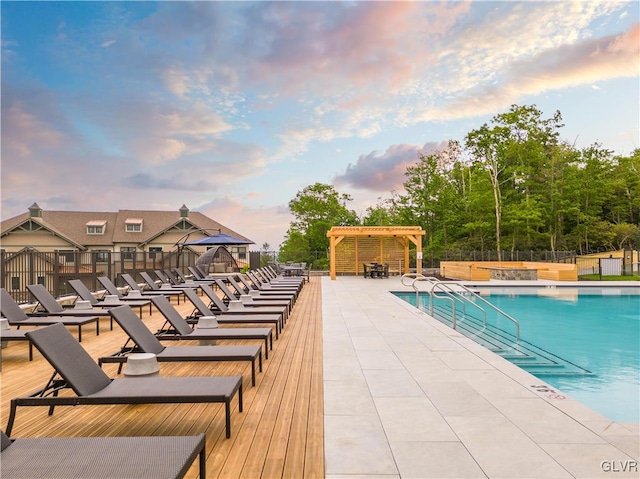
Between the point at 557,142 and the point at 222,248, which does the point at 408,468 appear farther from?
the point at 557,142

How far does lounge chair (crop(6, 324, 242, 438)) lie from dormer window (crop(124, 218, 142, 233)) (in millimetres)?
35288

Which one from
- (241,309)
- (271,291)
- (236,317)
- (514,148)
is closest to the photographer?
(236,317)

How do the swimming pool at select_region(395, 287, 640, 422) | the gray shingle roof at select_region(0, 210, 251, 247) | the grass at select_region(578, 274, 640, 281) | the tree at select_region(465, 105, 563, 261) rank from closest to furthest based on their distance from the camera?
the swimming pool at select_region(395, 287, 640, 422) < the grass at select_region(578, 274, 640, 281) < the tree at select_region(465, 105, 563, 261) < the gray shingle roof at select_region(0, 210, 251, 247)

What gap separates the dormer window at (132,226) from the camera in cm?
3666

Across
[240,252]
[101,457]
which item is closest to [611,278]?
[240,252]

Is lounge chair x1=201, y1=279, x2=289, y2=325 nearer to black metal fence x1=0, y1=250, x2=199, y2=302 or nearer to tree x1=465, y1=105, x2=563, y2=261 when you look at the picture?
black metal fence x1=0, y1=250, x2=199, y2=302

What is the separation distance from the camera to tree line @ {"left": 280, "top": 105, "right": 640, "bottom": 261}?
33406 millimetres

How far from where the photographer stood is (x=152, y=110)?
23.7m

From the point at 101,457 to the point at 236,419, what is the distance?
1618 mm

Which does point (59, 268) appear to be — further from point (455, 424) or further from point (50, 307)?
point (455, 424)

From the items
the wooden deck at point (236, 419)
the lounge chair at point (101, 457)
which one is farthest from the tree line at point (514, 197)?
the lounge chair at point (101, 457)

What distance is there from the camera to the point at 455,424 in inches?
146

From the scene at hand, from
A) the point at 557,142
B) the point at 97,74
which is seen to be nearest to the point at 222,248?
the point at 97,74

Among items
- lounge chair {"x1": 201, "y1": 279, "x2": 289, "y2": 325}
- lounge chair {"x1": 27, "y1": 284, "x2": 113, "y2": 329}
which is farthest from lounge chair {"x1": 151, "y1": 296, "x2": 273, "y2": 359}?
lounge chair {"x1": 27, "y1": 284, "x2": 113, "y2": 329}
